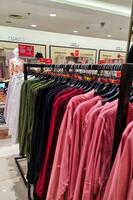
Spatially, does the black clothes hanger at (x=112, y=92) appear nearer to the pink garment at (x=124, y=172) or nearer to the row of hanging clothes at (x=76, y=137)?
the row of hanging clothes at (x=76, y=137)

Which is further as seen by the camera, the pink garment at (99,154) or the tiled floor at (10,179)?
the tiled floor at (10,179)

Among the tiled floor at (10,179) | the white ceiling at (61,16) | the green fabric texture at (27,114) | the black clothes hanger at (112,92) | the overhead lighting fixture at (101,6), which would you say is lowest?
the tiled floor at (10,179)

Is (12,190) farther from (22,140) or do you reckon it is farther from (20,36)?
(20,36)

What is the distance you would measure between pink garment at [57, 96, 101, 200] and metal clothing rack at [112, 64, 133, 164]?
21cm

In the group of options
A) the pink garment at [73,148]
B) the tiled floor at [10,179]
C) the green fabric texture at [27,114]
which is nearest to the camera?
the pink garment at [73,148]

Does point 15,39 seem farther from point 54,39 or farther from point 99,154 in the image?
point 99,154

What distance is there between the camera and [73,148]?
0.94 meters

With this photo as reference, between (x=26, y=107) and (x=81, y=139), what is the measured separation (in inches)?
33.4

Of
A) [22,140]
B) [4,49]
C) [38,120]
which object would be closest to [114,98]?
[38,120]

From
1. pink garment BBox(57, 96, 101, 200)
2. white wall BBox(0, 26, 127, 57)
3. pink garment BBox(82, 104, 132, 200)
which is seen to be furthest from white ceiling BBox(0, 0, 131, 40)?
pink garment BBox(82, 104, 132, 200)

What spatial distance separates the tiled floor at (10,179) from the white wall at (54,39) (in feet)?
11.3

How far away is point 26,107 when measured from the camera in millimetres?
1647

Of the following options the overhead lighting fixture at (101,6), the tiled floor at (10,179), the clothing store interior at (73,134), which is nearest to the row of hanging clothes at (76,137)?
the clothing store interior at (73,134)

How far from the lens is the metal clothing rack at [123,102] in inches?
26.8
